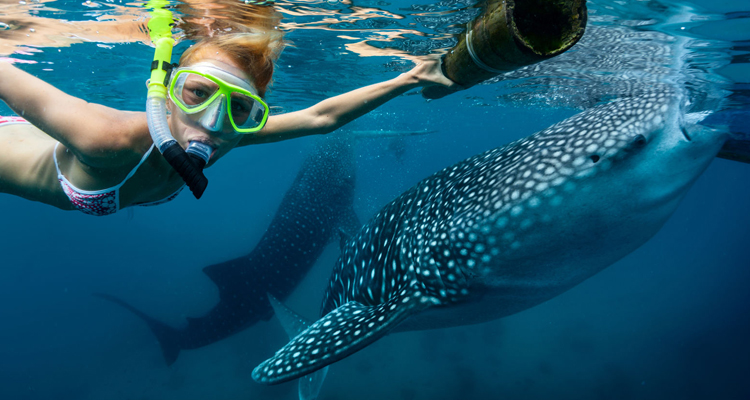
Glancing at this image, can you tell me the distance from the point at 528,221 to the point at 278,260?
5937mm

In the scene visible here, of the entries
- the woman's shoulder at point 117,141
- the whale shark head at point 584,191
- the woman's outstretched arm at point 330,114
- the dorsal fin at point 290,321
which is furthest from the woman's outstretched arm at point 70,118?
the dorsal fin at point 290,321

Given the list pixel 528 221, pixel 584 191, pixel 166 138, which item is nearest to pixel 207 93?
pixel 166 138

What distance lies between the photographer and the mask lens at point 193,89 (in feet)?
7.41

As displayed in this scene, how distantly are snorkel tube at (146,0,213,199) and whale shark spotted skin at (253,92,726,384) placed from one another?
1.52 metres

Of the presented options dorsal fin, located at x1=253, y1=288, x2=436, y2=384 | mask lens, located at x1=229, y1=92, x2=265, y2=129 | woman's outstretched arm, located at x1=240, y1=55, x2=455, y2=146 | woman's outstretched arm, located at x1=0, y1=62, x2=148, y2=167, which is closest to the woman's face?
mask lens, located at x1=229, y1=92, x2=265, y2=129

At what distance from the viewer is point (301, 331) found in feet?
15.1

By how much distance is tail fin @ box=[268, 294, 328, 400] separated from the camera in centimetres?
452

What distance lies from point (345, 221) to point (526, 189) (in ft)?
21.7

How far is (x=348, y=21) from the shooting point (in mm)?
6375

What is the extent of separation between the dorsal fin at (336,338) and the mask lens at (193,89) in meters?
1.91

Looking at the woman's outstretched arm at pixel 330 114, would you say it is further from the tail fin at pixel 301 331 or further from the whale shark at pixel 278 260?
the tail fin at pixel 301 331

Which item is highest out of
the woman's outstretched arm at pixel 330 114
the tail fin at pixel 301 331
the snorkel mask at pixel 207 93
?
the snorkel mask at pixel 207 93

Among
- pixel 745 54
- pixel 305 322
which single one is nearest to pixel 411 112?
pixel 745 54

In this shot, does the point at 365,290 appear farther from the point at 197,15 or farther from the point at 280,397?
the point at 280,397
